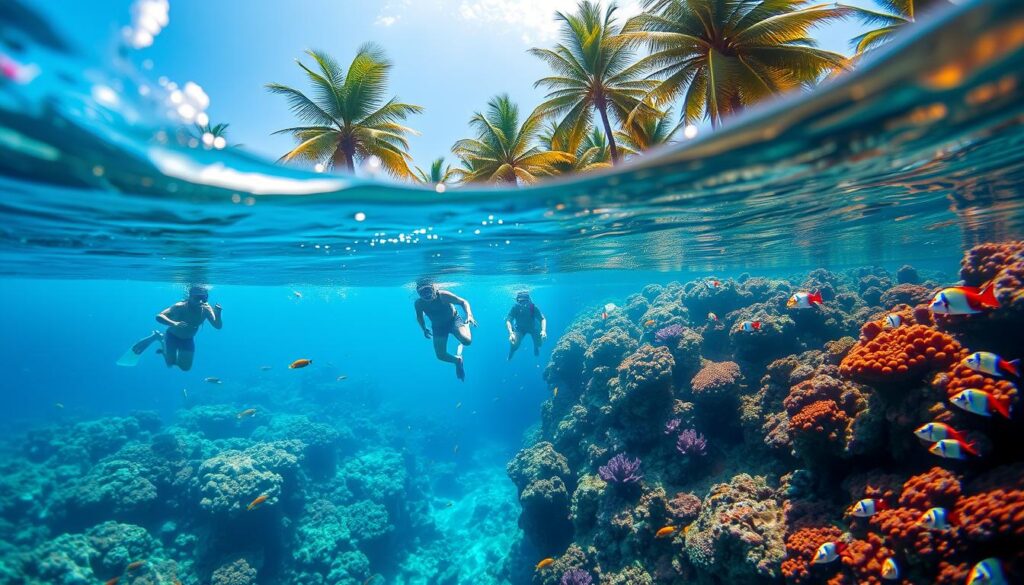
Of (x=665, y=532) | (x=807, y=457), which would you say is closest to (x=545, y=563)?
(x=665, y=532)

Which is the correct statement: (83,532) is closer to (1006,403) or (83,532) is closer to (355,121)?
(355,121)

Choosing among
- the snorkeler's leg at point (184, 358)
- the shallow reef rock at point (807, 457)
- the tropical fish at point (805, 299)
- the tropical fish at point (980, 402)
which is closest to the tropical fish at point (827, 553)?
the shallow reef rock at point (807, 457)

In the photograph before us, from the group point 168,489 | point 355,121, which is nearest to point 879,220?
point 355,121

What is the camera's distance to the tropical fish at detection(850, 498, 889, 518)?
529cm

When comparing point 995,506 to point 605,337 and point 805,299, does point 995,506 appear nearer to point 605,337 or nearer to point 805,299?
point 805,299

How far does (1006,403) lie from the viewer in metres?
4.99

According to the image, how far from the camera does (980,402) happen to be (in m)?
4.71

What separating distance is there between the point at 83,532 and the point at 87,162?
14.6 m

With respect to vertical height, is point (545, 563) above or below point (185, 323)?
below

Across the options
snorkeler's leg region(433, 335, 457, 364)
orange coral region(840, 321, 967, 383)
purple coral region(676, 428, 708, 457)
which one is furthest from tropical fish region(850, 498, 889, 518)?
snorkeler's leg region(433, 335, 457, 364)

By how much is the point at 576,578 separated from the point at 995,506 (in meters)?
7.54

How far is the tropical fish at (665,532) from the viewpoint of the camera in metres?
7.59

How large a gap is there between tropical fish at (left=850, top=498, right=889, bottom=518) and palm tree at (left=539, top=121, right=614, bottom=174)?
11807mm

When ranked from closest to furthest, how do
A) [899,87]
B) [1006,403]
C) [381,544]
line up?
[899,87] → [1006,403] → [381,544]
